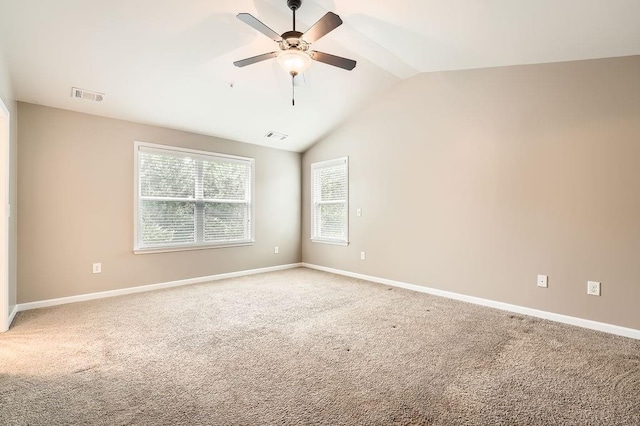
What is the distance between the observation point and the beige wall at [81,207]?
12.3ft

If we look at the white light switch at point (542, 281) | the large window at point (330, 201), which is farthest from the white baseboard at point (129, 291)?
the white light switch at point (542, 281)

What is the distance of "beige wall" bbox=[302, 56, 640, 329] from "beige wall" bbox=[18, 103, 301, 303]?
302cm

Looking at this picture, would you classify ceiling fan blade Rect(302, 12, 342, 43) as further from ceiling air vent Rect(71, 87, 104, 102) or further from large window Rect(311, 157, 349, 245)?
large window Rect(311, 157, 349, 245)

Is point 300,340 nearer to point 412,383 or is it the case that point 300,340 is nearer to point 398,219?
point 412,383

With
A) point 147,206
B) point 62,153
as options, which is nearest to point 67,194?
point 62,153

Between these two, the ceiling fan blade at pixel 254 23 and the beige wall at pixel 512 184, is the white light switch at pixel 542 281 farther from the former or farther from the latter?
the ceiling fan blade at pixel 254 23

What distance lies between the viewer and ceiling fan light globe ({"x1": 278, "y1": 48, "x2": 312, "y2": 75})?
2721 mm

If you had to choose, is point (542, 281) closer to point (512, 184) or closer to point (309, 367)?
point (512, 184)

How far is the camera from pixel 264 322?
3.31 metres

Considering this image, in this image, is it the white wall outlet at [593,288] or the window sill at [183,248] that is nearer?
the white wall outlet at [593,288]

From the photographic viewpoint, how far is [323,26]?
246cm

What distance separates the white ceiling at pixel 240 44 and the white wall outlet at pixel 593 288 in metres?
2.17

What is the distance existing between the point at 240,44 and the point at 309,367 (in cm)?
320

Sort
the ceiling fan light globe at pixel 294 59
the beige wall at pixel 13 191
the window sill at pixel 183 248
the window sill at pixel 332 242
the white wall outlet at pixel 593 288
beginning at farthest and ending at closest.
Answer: the window sill at pixel 332 242
the window sill at pixel 183 248
the beige wall at pixel 13 191
the white wall outlet at pixel 593 288
the ceiling fan light globe at pixel 294 59
